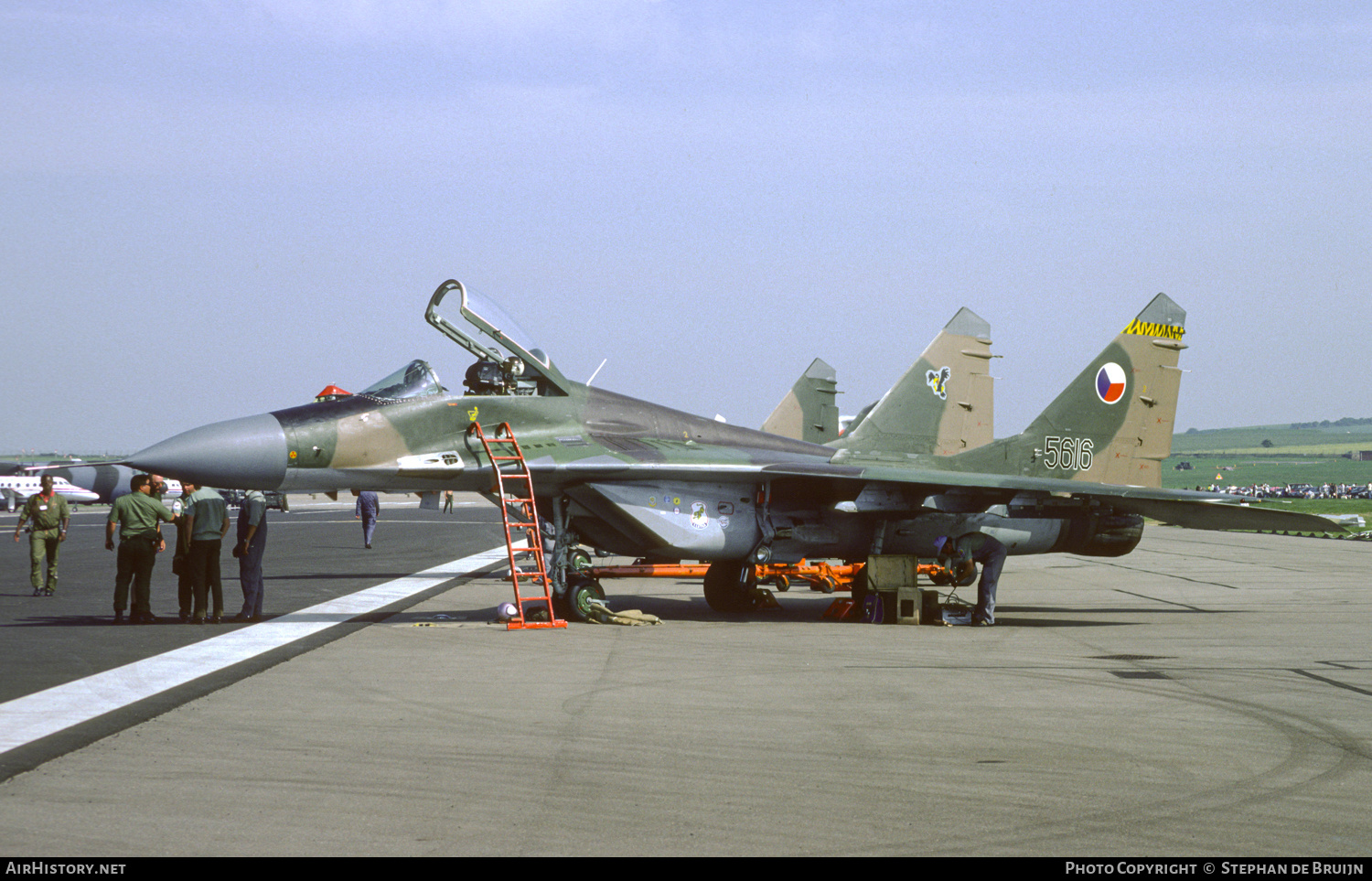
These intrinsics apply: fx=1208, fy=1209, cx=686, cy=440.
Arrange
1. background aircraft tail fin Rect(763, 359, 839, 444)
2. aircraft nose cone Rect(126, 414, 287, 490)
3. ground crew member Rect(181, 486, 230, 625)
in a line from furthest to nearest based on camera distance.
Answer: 1. background aircraft tail fin Rect(763, 359, 839, 444)
2. ground crew member Rect(181, 486, 230, 625)
3. aircraft nose cone Rect(126, 414, 287, 490)

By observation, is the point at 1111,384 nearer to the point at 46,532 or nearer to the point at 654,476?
the point at 654,476

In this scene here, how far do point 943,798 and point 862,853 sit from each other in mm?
1091

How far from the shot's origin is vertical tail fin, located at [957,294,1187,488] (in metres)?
17.3

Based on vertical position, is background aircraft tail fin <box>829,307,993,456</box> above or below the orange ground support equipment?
above

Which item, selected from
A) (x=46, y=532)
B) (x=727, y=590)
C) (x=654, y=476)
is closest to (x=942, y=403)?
(x=727, y=590)

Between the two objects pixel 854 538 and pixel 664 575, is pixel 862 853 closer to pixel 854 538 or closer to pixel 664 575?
pixel 854 538

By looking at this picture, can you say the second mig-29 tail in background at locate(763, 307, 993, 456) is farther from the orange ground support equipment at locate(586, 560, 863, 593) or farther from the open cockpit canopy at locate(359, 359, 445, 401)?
the open cockpit canopy at locate(359, 359, 445, 401)

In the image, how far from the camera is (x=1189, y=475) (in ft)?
545

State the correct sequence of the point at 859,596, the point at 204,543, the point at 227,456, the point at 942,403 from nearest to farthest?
the point at 227,456
the point at 204,543
the point at 859,596
the point at 942,403

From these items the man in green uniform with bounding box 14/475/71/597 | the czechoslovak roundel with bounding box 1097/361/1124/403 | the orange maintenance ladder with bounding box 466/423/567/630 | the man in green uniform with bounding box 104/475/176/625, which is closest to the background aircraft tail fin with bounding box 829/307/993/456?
the czechoslovak roundel with bounding box 1097/361/1124/403

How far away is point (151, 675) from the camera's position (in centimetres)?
984

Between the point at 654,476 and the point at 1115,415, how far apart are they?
24.1 feet

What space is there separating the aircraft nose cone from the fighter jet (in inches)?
0.7

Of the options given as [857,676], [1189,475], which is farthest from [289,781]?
[1189,475]
